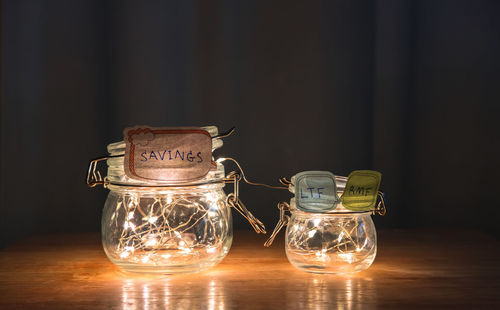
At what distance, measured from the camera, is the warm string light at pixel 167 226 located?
0.84 m

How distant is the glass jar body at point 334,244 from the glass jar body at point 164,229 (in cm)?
12

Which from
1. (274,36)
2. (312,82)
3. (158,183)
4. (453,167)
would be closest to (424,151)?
(453,167)

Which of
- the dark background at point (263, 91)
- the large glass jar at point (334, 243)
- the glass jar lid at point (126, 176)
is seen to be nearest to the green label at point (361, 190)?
the large glass jar at point (334, 243)

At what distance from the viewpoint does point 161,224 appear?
2.75ft

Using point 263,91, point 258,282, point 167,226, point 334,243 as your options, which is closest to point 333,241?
point 334,243

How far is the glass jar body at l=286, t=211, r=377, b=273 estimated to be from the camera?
2.77 feet

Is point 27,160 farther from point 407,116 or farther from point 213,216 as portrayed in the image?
point 407,116

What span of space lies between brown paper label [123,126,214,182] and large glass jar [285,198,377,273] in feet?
0.56

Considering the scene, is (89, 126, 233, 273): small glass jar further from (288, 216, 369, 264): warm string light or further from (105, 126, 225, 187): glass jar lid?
(288, 216, 369, 264): warm string light

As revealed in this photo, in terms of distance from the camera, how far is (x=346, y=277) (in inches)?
32.9

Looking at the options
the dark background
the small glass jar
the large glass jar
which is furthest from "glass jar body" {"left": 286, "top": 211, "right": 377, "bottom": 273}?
the dark background

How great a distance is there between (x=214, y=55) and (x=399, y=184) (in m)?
0.50

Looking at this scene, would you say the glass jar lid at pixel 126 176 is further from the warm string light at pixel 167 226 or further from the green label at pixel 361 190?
the green label at pixel 361 190

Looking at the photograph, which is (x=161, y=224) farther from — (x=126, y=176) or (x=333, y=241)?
(x=333, y=241)
